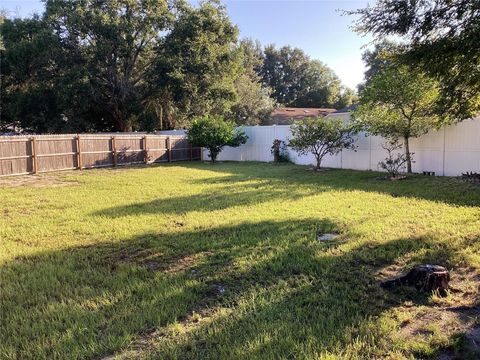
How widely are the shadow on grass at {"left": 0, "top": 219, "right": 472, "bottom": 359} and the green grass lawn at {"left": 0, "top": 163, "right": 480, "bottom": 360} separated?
0.05 ft

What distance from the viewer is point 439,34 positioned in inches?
212

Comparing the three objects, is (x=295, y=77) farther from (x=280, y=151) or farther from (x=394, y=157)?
(x=394, y=157)

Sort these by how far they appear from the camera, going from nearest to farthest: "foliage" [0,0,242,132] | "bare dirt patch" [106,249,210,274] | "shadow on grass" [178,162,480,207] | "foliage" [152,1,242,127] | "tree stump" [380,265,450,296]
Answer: "tree stump" [380,265,450,296] → "bare dirt patch" [106,249,210,274] → "shadow on grass" [178,162,480,207] → "foliage" [0,0,242,132] → "foliage" [152,1,242,127]

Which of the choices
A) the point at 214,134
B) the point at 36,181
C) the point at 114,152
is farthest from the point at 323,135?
the point at 36,181

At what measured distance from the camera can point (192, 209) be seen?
718cm

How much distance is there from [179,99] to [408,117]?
53.0 feet

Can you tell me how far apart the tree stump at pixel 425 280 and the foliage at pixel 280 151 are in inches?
574

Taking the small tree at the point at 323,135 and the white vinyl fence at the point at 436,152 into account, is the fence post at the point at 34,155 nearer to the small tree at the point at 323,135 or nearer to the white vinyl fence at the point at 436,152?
the small tree at the point at 323,135

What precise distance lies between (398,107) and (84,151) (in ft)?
39.0

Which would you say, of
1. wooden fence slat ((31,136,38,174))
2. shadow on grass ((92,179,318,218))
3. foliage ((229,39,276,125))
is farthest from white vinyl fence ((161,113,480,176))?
foliage ((229,39,276,125))

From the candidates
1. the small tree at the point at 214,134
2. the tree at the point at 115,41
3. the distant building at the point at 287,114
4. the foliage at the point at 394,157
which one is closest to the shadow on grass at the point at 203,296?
the foliage at the point at 394,157

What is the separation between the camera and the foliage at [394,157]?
11021 millimetres

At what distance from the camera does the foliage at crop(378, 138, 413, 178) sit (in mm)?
11021

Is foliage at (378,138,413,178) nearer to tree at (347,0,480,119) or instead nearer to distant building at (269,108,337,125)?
tree at (347,0,480,119)
